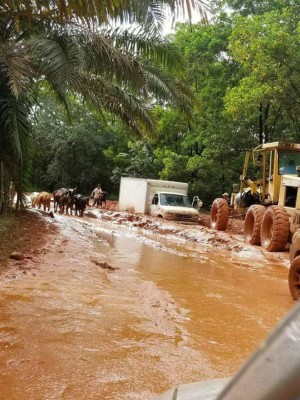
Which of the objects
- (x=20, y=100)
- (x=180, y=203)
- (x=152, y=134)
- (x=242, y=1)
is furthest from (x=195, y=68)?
(x=20, y=100)

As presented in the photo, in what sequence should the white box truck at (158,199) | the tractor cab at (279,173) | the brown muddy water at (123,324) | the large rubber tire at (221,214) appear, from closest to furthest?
the brown muddy water at (123,324), the tractor cab at (279,173), the large rubber tire at (221,214), the white box truck at (158,199)

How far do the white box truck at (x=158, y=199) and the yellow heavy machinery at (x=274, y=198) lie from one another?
439 cm

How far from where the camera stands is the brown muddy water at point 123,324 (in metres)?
3.58

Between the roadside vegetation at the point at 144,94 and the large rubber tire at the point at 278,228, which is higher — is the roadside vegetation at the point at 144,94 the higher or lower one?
the higher one

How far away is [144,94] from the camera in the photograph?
11664 mm

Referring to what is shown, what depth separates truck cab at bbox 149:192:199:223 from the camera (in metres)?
19.8

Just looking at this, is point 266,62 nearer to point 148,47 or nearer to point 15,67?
point 148,47

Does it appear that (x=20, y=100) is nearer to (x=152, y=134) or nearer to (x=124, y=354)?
(x=152, y=134)

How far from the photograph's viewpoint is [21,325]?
461 centimetres

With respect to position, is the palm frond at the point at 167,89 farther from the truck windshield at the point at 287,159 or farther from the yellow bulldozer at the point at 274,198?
the truck windshield at the point at 287,159

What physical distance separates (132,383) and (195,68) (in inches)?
1025

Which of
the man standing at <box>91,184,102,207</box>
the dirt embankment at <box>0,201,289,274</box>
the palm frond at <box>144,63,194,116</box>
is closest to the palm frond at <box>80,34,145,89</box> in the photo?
the palm frond at <box>144,63,194,116</box>

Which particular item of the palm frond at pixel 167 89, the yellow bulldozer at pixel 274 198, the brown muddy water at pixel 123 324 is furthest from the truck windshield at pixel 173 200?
the brown muddy water at pixel 123 324

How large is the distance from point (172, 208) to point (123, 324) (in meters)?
15.0
